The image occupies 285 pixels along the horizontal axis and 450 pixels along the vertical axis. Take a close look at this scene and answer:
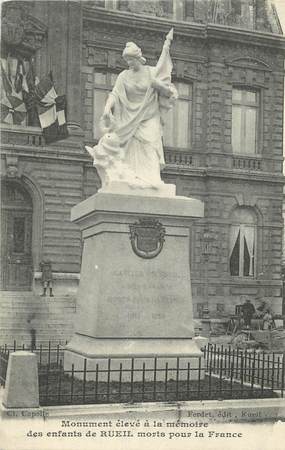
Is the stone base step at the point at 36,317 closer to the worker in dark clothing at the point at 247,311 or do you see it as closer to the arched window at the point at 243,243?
the worker in dark clothing at the point at 247,311

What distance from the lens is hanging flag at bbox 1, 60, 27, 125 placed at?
26.0m

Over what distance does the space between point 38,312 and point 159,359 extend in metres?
13.0

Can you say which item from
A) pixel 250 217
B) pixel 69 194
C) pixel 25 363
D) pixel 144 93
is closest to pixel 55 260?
pixel 69 194

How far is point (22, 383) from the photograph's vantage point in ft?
25.0

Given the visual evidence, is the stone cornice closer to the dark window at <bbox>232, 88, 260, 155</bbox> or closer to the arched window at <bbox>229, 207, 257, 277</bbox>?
the dark window at <bbox>232, 88, 260, 155</bbox>

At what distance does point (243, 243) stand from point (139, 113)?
20418 millimetres

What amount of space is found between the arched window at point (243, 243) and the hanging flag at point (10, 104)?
9908 millimetres

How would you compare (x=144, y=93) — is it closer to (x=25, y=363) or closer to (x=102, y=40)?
(x=25, y=363)

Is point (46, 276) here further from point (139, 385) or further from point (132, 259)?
point (139, 385)

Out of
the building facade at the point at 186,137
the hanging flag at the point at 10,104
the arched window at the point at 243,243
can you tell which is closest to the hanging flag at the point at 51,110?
the hanging flag at the point at 10,104

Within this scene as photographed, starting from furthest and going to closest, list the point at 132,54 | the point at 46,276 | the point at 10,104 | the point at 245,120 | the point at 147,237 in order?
the point at 245,120 < the point at 10,104 < the point at 46,276 < the point at 132,54 < the point at 147,237

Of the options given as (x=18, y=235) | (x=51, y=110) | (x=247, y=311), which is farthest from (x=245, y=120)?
(x=18, y=235)

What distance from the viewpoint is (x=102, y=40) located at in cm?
2889

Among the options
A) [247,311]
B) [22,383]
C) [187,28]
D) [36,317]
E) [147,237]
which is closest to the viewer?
[22,383]
